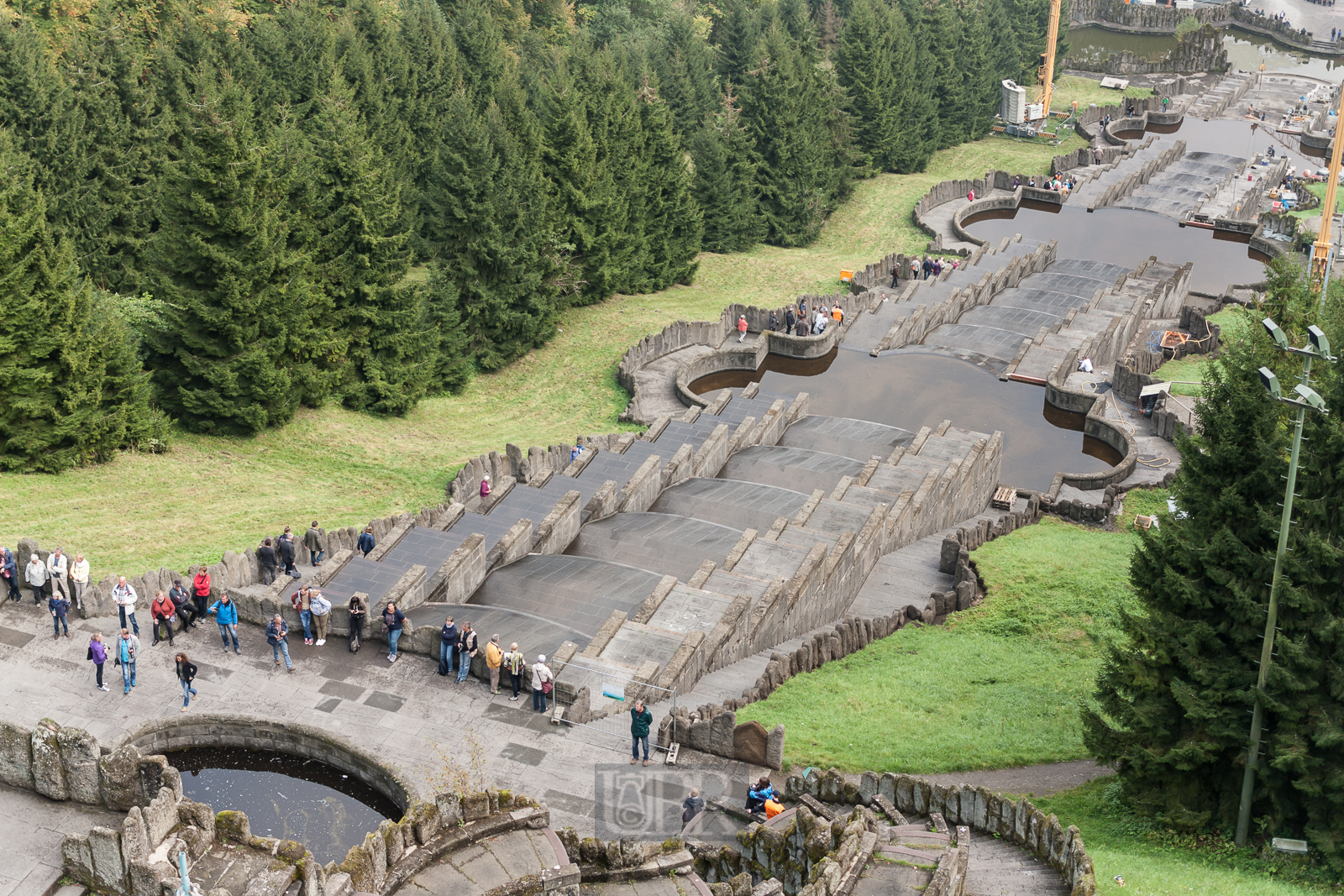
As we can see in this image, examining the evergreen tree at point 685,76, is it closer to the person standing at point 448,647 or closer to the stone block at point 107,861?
the person standing at point 448,647

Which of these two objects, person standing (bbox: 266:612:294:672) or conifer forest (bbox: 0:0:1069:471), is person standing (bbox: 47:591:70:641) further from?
conifer forest (bbox: 0:0:1069:471)

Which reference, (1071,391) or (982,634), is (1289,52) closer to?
(1071,391)

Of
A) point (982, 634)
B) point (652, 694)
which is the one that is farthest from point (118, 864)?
point (982, 634)

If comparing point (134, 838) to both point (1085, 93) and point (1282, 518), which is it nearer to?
point (1282, 518)

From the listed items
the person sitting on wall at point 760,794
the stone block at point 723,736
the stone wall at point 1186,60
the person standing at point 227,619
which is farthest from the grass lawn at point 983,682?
the stone wall at point 1186,60

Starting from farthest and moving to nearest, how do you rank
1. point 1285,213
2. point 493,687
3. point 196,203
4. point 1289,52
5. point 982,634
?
point 1289,52 < point 1285,213 < point 196,203 < point 982,634 < point 493,687

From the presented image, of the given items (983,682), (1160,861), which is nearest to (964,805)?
(1160,861)

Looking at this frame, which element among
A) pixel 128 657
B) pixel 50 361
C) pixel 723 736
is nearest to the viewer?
pixel 723 736
